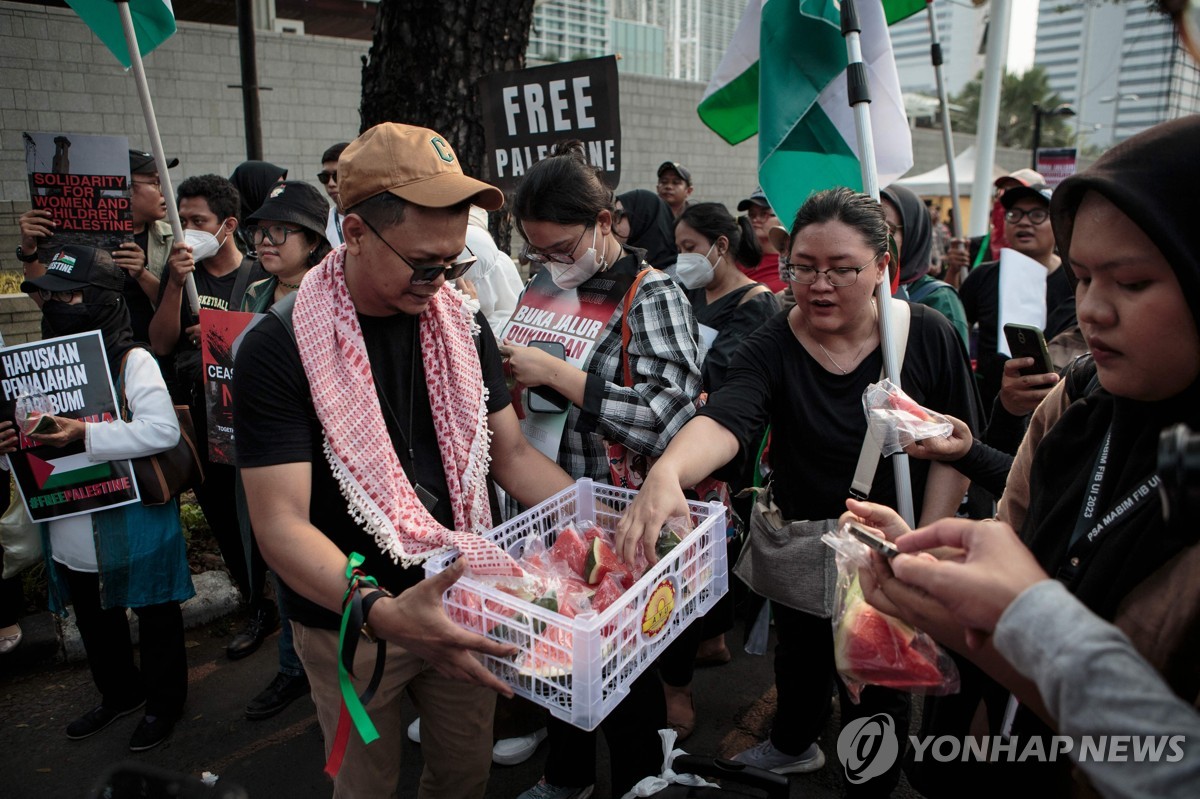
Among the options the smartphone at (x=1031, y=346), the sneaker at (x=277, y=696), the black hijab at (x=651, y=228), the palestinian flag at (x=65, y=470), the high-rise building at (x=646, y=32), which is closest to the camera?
the smartphone at (x=1031, y=346)

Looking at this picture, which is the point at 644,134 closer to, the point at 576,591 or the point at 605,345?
the point at 605,345

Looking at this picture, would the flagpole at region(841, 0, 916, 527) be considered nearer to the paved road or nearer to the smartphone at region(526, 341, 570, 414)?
the smartphone at region(526, 341, 570, 414)

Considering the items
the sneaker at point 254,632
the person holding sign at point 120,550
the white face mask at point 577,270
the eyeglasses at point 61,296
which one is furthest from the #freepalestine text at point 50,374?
the white face mask at point 577,270

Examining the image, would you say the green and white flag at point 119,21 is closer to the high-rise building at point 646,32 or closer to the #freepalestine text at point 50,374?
the #freepalestine text at point 50,374

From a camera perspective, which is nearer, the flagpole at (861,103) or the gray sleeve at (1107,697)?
the gray sleeve at (1107,697)

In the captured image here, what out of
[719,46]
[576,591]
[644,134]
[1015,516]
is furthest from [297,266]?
[719,46]

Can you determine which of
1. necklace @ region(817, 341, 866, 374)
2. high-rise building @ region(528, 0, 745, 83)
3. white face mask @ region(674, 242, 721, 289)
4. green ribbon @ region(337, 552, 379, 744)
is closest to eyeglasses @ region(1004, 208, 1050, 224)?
white face mask @ region(674, 242, 721, 289)

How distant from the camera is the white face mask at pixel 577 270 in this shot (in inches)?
113

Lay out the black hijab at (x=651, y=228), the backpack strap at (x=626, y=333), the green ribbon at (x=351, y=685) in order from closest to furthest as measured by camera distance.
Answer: the green ribbon at (x=351, y=685) < the backpack strap at (x=626, y=333) < the black hijab at (x=651, y=228)

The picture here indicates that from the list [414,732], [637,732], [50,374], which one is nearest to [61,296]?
[50,374]

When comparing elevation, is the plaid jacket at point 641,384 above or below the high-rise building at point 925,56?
below

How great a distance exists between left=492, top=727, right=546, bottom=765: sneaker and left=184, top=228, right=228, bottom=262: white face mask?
9.90 feet

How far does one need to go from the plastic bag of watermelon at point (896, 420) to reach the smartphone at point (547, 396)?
1054 millimetres

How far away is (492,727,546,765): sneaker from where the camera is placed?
10.9 ft
